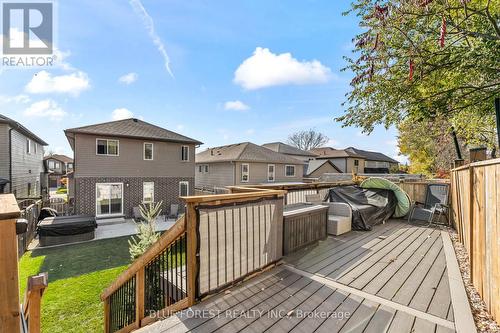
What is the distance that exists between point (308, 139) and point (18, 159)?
43851 millimetres

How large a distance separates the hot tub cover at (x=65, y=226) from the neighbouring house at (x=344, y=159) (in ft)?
94.4

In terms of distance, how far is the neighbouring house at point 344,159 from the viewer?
3341cm

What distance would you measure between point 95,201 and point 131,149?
131 inches

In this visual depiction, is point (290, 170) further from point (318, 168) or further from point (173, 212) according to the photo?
point (173, 212)

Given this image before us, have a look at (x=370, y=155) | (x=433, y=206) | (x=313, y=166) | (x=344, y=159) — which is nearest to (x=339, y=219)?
(x=433, y=206)

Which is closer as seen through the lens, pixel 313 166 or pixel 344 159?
pixel 313 166

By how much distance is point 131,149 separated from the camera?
13102mm

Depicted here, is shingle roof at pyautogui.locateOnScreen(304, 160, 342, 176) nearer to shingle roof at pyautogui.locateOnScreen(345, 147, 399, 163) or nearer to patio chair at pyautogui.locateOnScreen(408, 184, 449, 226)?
shingle roof at pyautogui.locateOnScreen(345, 147, 399, 163)

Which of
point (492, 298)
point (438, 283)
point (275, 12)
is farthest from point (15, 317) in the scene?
point (275, 12)

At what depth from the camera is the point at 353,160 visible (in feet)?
112

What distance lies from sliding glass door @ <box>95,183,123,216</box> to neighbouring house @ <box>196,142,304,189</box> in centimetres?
804

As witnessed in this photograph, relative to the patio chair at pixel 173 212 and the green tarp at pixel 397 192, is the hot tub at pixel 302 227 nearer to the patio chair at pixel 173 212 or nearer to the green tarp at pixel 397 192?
the green tarp at pixel 397 192

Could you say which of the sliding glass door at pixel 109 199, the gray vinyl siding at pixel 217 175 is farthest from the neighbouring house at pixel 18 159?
the gray vinyl siding at pixel 217 175

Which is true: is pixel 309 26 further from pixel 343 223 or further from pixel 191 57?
pixel 343 223
